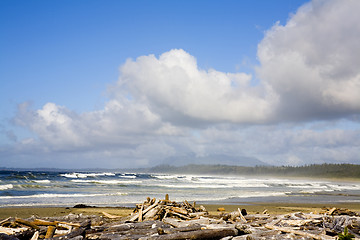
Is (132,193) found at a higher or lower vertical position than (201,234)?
lower

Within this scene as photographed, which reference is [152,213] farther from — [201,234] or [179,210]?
[201,234]

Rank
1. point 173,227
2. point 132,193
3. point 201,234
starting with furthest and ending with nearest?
point 132,193 < point 173,227 < point 201,234

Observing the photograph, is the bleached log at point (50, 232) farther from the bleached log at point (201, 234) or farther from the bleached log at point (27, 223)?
the bleached log at point (201, 234)

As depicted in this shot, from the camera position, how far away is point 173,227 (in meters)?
10.8

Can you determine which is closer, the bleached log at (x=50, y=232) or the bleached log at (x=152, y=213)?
the bleached log at (x=50, y=232)

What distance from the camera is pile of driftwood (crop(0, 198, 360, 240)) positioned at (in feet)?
31.1

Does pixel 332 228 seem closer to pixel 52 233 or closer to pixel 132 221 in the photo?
pixel 132 221

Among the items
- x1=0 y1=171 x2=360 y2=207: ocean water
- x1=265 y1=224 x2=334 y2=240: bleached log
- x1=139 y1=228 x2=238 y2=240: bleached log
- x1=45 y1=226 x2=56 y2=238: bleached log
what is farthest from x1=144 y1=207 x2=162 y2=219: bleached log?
x1=0 y1=171 x2=360 y2=207: ocean water

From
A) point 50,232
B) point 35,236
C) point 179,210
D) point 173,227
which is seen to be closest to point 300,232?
point 173,227

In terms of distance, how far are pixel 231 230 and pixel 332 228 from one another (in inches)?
154

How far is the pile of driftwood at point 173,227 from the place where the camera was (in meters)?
9.48

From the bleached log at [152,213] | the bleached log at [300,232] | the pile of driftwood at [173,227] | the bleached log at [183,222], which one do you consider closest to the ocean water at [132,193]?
the bleached log at [152,213]

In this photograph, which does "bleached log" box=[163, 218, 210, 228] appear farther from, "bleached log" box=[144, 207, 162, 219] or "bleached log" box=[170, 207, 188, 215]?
"bleached log" box=[170, 207, 188, 215]

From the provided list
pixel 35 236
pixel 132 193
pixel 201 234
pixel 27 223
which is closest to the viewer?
pixel 35 236
